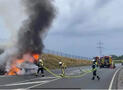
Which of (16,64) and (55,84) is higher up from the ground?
(16,64)

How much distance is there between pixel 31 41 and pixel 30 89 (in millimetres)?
20368

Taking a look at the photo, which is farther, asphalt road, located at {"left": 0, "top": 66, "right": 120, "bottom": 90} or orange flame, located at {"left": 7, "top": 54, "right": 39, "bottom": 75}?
orange flame, located at {"left": 7, "top": 54, "right": 39, "bottom": 75}

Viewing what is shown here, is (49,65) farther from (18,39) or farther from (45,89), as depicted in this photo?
(45,89)

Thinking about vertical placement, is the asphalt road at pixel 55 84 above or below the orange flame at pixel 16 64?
below

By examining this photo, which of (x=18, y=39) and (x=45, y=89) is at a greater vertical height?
(x=18, y=39)

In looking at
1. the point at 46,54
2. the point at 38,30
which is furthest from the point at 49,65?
Result: the point at 38,30

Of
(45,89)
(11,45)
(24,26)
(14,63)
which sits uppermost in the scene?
(24,26)

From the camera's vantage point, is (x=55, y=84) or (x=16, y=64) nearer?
(x=55, y=84)

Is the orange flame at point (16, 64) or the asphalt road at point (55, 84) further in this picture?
the orange flame at point (16, 64)

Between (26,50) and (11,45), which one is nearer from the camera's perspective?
(26,50)

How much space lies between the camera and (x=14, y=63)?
3192 cm

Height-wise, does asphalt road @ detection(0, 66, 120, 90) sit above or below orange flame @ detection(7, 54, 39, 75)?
below

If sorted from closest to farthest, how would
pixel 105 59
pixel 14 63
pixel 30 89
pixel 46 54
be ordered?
pixel 30 89 < pixel 14 63 < pixel 105 59 < pixel 46 54

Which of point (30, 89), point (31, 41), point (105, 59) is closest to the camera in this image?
point (30, 89)
